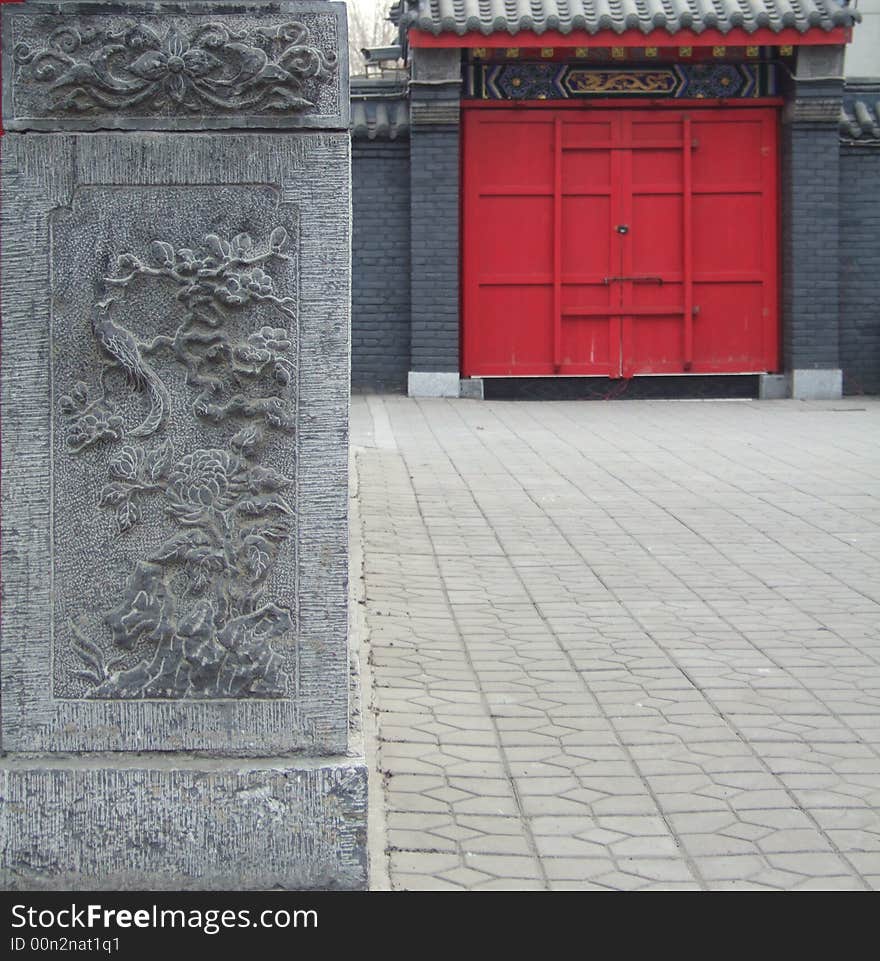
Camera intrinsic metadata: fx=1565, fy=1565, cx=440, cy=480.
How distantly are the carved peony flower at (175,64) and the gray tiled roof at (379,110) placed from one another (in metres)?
12.6

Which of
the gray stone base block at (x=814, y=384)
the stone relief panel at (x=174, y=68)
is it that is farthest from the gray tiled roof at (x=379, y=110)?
the stone relief panel at (x=174, y=68)

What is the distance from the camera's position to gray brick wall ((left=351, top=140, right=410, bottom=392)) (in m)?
16.2

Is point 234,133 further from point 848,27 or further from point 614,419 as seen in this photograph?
point 848,27

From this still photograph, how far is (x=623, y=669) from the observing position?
5727 millimetres

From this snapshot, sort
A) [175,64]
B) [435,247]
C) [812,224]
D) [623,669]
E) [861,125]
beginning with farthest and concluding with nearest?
1. [861,125]
2. [812,224]
3. [435,247]
4. [623,669]
5. [175,64]

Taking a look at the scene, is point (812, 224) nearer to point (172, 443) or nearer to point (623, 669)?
point (623, 669)

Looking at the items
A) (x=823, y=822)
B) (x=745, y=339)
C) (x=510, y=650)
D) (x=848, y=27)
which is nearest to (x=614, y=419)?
(x=745, y=339)

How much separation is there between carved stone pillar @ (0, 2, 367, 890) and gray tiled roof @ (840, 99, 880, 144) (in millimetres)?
13776

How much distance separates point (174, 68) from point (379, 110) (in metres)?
13.0

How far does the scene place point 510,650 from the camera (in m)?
6.01

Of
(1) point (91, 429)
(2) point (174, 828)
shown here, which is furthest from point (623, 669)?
(1) point (91, 429)

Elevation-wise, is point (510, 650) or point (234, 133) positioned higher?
point (234, 133)

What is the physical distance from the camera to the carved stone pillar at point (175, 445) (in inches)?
139

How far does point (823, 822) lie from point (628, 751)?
30.4 inches
